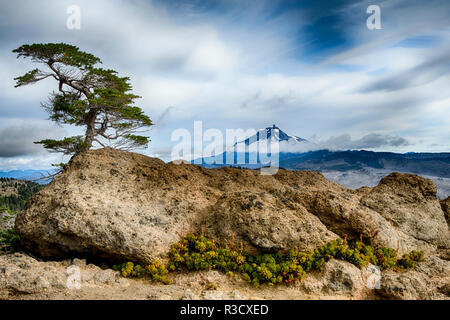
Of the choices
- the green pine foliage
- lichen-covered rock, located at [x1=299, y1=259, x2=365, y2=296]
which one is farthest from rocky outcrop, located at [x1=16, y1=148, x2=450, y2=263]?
lichen-covered rock, located at [x1=299, y1=259, x2=365, y2=296]

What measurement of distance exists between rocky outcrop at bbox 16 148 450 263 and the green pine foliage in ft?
1.18

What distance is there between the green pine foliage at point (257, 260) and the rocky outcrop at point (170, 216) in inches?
14.1

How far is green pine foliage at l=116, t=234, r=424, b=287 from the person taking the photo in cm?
863

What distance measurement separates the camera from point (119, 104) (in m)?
19.2

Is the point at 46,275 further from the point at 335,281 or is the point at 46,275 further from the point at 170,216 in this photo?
the point at 335,281

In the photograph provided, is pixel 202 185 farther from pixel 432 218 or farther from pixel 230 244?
pixel 432 218

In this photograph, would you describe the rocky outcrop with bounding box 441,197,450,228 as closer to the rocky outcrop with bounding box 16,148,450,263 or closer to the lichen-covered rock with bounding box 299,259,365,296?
the rocky outcrop with bounding box 16,148,450,263

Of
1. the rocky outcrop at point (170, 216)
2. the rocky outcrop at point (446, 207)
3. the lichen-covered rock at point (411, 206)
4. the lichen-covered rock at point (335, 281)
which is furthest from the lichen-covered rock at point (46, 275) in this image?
the rocky outcrop at point (446, 207)

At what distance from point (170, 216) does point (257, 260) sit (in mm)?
3763

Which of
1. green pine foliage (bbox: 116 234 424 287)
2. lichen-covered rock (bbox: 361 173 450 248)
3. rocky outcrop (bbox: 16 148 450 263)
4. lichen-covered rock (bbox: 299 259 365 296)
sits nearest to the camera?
lichen-covered rock (bbox: 299 259 365 296)

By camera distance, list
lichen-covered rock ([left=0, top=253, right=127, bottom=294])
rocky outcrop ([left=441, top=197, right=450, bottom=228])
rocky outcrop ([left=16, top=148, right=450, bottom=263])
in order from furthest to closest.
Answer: rocky outcrop ([left=441, top=197, right=450, bottom=228])
rocky outcrop ([left=16, top=148, right=450, bottom=263])
lichen-covered rock ([left=0, top=253, right=127, bottom=294])

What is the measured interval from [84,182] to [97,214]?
2027 mm

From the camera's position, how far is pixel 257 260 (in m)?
9.27

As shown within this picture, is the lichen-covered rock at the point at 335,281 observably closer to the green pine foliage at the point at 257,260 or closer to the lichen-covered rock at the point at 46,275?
the green pine foliage at the point at 257,260
